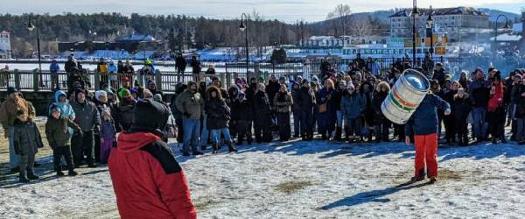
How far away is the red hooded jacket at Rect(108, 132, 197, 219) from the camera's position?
416 cm

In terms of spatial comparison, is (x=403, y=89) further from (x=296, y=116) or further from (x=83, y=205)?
(x=296, y=116)

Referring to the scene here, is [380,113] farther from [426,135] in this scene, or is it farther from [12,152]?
[12,152]

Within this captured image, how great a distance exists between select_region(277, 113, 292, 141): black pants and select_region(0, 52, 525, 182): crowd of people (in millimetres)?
24

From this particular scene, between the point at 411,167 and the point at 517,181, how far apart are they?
7.04ft

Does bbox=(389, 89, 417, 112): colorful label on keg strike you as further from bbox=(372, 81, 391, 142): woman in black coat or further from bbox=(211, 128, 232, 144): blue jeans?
bbox=(211, 128, 232, 144): blue jeans

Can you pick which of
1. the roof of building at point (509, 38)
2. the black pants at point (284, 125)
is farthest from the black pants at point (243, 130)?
the roof of building at point (509, 38)

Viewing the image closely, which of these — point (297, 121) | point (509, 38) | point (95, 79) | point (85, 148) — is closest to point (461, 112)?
point (297, 121)

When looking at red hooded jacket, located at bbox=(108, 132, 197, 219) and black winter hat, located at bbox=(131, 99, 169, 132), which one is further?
black winter hat, located at bbox=(131, 99, 169, 132)

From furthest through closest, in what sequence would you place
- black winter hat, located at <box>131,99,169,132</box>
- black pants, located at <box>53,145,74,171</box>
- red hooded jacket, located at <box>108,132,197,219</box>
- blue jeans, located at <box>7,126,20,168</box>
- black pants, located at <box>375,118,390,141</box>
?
black pants, located at <box>375,118,390,141</box> < blue jeans, located at <box>7,126,20,168</box> < black pants, located at <box>53,145,74,171</box> < black winter hat, located at <box>131,99,169,132</box> < red hooded jacket, located at <box>108,132,197,219</box>

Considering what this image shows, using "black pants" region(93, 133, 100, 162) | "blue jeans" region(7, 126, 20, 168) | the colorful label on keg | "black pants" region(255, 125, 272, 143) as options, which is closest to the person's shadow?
the colorful label on keg

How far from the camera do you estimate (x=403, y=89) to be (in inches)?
427

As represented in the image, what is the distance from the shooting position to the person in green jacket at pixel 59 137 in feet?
42.3

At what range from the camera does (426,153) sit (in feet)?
36.3

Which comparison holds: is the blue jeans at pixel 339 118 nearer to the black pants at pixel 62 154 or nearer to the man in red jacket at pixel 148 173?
the black pants at pixel 62 154
